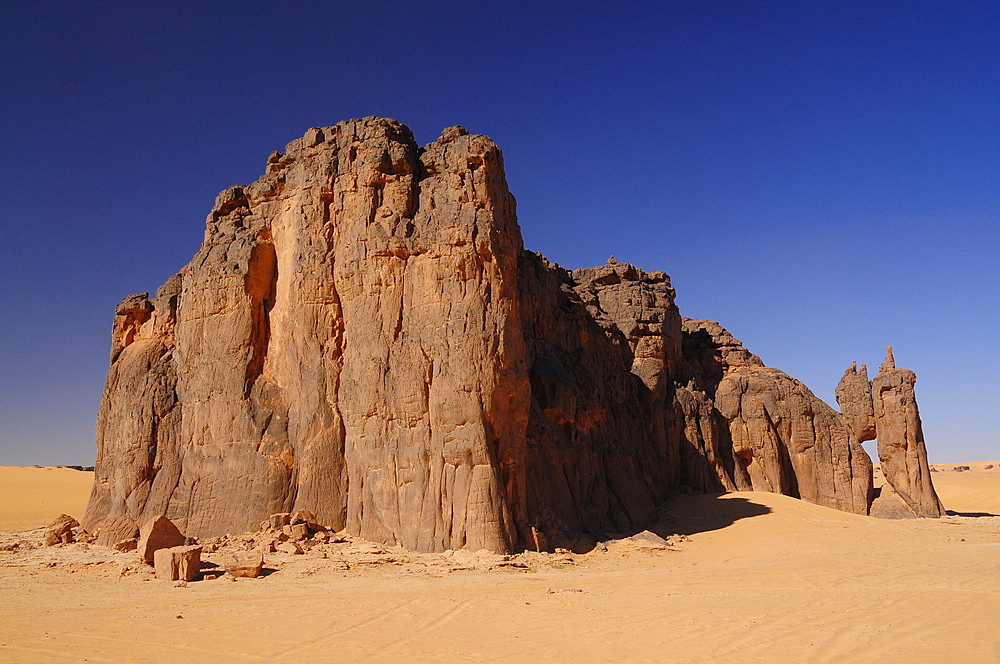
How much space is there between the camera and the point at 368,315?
20453 mm

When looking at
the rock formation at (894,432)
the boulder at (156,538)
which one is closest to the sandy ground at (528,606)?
the boulder at (156,538)

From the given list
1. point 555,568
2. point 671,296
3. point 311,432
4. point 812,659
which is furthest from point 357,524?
point 671,296

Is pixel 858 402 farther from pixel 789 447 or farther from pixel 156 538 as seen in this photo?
pixel 156 538

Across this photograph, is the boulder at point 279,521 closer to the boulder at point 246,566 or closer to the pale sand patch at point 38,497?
the boulder at point 246,566

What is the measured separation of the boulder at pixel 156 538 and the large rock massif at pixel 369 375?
2.35 m

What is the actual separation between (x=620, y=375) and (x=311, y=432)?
1362 cm

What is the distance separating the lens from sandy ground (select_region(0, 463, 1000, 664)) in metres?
9.05

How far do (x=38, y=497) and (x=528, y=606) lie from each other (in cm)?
4259

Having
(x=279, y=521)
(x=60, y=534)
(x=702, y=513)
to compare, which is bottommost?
(x=702, y=513)

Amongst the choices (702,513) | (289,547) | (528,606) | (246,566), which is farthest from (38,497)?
(528,606)

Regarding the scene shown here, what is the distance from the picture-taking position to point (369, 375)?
19859 mm

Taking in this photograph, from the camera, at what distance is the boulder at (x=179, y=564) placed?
15203 millimetres

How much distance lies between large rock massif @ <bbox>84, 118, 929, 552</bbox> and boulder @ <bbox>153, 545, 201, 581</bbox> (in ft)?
13.8

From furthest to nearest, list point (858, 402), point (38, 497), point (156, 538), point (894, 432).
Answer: point (38, 497) → point (858, 402) → point (894, 432) → point (156, 538)
